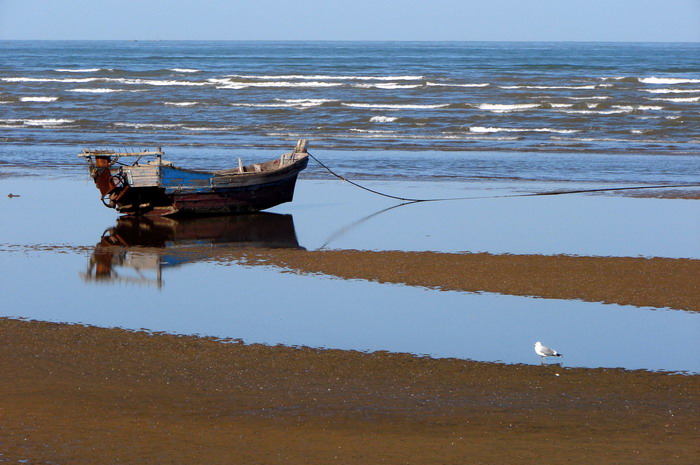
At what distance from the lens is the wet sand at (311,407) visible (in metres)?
6.39


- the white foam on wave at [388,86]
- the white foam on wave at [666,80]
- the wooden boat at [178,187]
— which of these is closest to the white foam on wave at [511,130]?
the wooden boat at [178,187]

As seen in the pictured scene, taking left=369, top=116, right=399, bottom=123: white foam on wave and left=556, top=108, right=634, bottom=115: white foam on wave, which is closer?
left=369, top=116, right=399, bottom=123: white foam on wave

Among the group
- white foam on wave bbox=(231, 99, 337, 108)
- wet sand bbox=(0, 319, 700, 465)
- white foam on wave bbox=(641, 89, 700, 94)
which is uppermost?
wet sand bbox=(0, 319, 700, 465)

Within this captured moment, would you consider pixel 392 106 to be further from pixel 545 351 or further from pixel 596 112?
pixel 545 351

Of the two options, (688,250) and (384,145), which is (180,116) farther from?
(688,250)

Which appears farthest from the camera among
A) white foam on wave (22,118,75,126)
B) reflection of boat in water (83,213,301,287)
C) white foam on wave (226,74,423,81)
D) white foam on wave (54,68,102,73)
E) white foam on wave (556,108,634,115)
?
white foam on wave (54,68,102,73)

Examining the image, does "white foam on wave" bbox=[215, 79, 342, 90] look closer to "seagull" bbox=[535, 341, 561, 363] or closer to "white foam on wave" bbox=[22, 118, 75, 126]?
"white foam on wave" bbox=[22, 118, 75, 126]

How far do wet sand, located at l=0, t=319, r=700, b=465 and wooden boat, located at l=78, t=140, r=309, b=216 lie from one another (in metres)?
7.37

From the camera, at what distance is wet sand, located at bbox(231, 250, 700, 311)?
36.2 feet

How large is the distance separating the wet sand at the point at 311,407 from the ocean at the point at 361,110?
1365cm

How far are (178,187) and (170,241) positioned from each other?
2.11 metres

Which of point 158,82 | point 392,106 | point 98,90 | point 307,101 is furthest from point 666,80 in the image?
point 98,90

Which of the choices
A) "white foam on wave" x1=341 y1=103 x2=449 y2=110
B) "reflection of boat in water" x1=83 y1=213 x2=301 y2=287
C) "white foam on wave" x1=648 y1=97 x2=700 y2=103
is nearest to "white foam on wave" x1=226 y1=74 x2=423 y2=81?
"white foam on wave" x1=341 y1=103 x2=449 y2=110

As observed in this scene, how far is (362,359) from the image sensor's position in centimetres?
846
